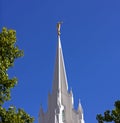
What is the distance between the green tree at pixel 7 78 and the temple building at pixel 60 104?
3775 centimetres

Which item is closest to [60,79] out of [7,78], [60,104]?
[60,104]

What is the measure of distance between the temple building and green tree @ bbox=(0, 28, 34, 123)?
1486 inches

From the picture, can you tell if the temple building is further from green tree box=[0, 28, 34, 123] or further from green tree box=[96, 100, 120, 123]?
green tree box=[0, 28, 34, 123]

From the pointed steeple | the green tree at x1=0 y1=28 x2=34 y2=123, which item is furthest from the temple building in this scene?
the green tree at x1=0 y1=28 x2=34 y2=123

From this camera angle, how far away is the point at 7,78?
16.5m

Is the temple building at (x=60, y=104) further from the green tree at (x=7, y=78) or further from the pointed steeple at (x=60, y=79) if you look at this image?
the green tree at (x=7, y=78)

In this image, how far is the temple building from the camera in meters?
56.2

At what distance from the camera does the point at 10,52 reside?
1714cm

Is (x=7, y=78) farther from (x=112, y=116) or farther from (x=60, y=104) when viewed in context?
(x=60, y=104)

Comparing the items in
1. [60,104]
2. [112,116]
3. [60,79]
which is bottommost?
[112,116]

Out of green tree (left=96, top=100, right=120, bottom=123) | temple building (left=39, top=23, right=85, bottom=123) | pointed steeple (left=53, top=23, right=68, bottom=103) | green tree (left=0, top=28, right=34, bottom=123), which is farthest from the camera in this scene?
pointed steeple (left=53, top=23, right=68, bottom=103)

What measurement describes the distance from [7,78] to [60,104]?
136 ft

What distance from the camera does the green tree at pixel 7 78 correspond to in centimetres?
1625

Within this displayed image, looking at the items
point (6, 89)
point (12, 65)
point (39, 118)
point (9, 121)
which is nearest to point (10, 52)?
point (12, 65)
